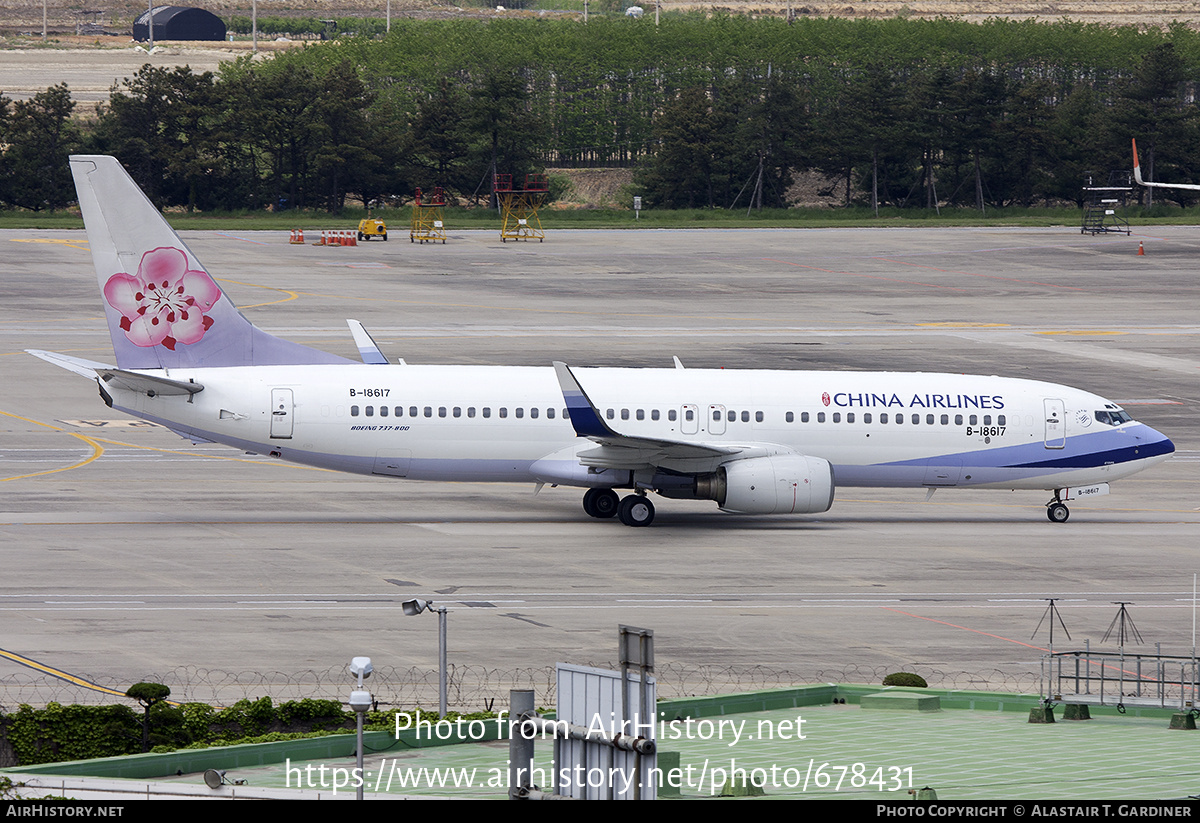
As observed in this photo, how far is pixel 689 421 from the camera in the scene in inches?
1705

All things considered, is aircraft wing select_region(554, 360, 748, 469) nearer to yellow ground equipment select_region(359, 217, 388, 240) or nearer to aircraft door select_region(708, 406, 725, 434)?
aircraft door select_region(708, 406, 725, 434)

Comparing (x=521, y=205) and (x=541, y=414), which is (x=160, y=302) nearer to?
(x=541, y=414)

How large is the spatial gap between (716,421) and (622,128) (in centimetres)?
12205

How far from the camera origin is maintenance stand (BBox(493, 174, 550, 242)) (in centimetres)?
12081

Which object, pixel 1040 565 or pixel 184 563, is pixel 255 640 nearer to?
pixel 184 563

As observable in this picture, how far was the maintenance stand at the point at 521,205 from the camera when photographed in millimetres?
120812

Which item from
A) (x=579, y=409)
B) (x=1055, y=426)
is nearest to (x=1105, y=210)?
(x=1055, y=426)

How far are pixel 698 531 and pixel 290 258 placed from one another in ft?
227

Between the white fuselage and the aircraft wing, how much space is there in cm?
38

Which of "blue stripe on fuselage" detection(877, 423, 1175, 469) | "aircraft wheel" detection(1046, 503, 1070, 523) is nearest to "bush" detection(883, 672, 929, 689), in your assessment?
"blue stripe on fuselage" detection(877, 423, 1175, 469)

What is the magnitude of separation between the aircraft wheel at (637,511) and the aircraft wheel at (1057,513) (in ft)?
39.7

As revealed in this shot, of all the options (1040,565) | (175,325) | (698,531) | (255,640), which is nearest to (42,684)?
(255,640)

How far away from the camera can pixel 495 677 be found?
2806 centimetres

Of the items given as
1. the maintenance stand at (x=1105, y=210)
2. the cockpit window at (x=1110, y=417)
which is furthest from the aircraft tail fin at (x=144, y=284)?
the maintenance stand at (x=1105, y=210)
